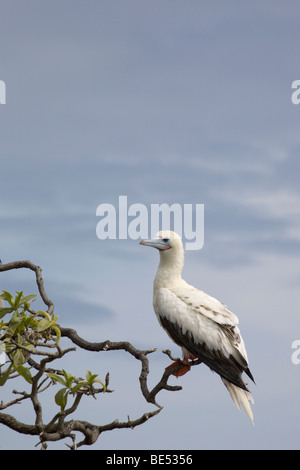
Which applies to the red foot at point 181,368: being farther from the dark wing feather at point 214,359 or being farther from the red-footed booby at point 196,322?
the dark wing feather at point 214,359

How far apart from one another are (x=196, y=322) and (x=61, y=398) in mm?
2837

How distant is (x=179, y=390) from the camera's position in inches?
287

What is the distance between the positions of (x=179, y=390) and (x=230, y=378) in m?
1.47

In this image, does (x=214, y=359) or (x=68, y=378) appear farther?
(x=214, y=359)


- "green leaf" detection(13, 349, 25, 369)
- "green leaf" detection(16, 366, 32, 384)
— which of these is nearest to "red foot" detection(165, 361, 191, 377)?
"green leaf" detection(16, 366, 32, 384)

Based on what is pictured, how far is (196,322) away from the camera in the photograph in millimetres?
8922

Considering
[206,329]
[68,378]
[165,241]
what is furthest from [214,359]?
[68,378]

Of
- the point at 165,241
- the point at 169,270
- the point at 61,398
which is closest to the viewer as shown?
the point at 61,398

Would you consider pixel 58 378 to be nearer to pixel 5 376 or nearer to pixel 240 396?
pixel 5 376

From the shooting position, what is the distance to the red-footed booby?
8.63 m

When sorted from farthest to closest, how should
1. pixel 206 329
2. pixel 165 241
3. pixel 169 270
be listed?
1. pixel 169 270
2. pixel 165 241
3. pixel 206 329
